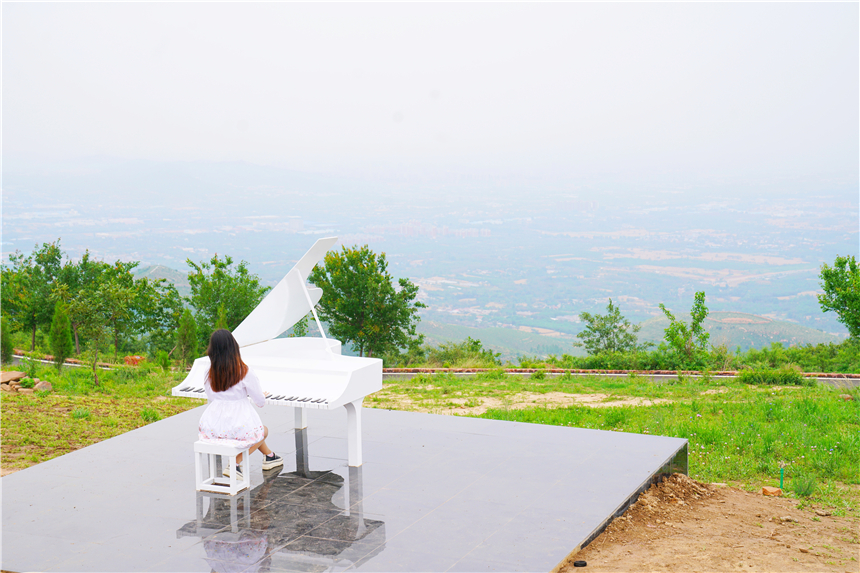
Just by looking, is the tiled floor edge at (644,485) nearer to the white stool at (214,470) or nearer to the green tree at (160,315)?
the white stool at (214,470)

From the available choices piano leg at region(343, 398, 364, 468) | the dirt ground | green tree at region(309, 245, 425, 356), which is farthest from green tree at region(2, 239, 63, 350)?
the dirt ground

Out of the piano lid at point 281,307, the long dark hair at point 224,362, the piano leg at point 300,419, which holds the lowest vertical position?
the piano leg at point 300,419

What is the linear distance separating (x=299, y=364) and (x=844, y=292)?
731 inches

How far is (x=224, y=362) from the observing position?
4691 mm

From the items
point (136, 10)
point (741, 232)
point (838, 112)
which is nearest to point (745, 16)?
point (838, 112)

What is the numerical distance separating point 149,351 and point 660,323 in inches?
2733

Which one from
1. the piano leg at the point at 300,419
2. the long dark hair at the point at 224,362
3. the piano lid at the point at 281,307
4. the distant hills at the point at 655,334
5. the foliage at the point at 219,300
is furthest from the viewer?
the distant hills at the point at 655,334

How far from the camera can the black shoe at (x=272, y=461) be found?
5461mm

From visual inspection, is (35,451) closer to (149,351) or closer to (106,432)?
(106,432)

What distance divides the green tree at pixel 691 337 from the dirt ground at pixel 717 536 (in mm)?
14814

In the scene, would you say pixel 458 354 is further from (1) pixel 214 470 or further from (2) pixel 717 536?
(2) pixel 717 536

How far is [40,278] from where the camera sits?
82.6 feet

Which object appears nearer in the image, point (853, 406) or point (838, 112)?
point (853, 406)

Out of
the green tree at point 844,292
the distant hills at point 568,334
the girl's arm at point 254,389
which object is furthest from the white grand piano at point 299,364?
the distant hills at point 568,334
